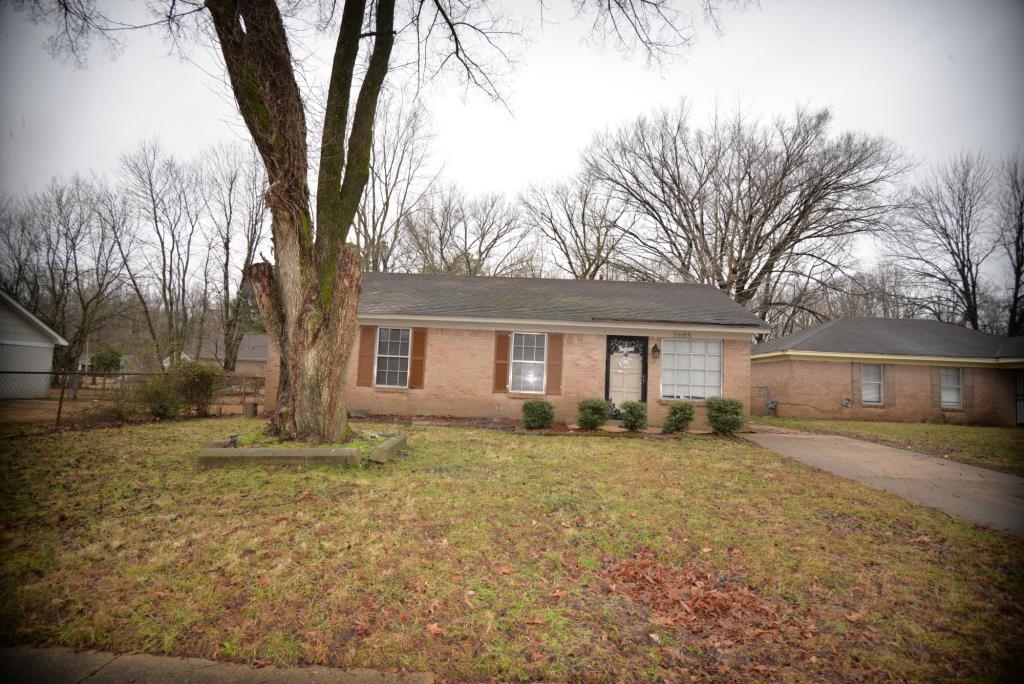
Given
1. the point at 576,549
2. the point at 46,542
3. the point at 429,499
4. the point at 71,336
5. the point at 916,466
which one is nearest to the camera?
the point at 46,542

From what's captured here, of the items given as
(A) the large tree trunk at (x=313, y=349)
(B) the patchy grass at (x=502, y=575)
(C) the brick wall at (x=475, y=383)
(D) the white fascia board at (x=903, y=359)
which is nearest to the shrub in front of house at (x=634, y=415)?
(C) the brick wall at (x=475, y=383)

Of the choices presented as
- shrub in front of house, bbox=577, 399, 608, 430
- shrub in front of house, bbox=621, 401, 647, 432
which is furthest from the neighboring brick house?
shrub in front of house, bbox=577, 399, 608, 430

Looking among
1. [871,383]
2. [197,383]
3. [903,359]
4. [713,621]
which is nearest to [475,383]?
[197,383]

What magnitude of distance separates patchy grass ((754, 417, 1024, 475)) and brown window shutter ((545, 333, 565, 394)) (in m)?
7.56

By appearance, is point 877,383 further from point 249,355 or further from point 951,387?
point 249,355

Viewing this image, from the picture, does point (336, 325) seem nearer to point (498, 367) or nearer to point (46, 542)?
point (46, 542)

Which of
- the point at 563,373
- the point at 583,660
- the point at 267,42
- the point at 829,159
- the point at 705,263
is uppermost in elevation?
the point at 829,159

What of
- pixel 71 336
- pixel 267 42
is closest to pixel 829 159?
pixel 267 42

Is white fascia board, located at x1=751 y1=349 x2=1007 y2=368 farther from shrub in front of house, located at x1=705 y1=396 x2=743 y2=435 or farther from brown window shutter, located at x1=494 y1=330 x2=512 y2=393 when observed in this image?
brown window shutter, located at x1=494 y1=330 x2=512 y2=393

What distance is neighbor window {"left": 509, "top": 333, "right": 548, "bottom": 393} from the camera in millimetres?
12406

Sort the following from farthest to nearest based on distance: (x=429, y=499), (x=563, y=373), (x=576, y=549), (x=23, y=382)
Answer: (x=23, y=382)
(x=563, y=373)
(x=429, y=499)
(x=576, y=549)

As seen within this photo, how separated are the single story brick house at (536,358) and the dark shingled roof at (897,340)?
23.5 ft

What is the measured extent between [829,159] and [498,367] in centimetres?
2223

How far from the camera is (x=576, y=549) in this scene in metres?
3.79
